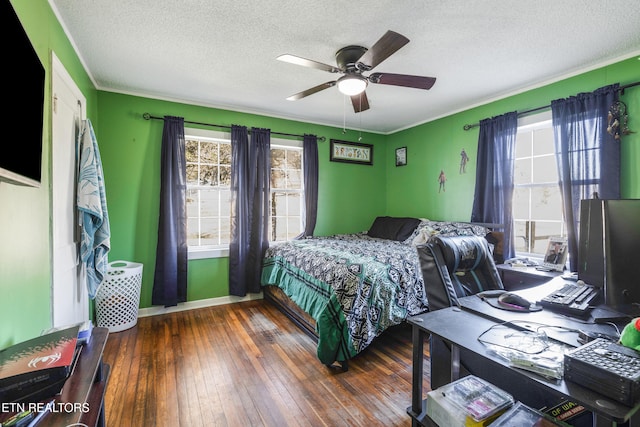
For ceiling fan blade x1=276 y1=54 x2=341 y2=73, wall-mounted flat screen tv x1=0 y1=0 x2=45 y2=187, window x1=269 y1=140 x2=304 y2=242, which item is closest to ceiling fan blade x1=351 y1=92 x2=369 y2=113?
ceiling fan blade x1=276 y1=54 x2=341 y2=73

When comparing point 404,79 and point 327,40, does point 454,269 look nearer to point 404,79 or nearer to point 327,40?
point 404,79

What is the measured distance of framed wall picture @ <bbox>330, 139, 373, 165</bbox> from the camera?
14.7ft

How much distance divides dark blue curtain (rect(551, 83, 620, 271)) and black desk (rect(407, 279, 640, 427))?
1.85 meters

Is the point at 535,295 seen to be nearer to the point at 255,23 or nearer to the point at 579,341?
the point at 579,341

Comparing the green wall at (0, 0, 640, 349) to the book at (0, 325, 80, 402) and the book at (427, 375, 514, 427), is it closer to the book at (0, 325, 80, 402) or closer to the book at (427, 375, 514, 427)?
the book at (0, 325, 80, 402)

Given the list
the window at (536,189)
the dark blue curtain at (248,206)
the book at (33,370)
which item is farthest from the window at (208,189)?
the window at (536,189)

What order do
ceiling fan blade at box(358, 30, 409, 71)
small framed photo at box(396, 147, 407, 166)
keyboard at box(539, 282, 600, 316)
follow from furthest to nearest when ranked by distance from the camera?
small framed photo at box(396, 147, 407, 166) < ceiling fan blade at box(358, 30, 409, 71) < keyboard at box(539, 282, 600, 316)

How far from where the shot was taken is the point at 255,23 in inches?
78.8

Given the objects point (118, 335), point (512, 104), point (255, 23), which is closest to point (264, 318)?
point (118, 335)

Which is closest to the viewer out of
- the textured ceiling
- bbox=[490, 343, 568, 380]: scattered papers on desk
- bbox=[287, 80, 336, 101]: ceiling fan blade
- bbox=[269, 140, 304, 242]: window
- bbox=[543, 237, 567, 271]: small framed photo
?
bbox=[490, 343, 568, 380]: scattered papers on desk

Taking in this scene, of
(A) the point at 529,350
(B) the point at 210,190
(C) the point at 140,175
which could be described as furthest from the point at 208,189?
(A) the point at 529,350

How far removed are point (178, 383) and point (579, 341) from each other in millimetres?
2279

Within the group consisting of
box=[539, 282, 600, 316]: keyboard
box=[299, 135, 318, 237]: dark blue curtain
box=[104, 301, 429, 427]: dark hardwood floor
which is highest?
box=[299, 135, 318, 237]: dark blue curtain

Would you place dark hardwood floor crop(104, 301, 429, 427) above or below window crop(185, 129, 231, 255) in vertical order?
below
